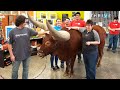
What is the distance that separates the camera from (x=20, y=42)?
145 inches

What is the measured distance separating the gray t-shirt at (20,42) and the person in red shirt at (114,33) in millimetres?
4634

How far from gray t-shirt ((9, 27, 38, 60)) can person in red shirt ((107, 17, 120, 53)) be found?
463cm

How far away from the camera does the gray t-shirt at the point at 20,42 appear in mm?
3646

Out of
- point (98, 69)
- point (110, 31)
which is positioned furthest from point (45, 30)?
point (110, 31)

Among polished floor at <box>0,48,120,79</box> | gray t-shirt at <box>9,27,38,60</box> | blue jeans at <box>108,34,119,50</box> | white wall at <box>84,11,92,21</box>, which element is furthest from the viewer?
white wall at <box>84,11,92,21</box>

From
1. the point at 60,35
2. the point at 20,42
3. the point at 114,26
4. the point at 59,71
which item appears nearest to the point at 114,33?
the point at 114,26

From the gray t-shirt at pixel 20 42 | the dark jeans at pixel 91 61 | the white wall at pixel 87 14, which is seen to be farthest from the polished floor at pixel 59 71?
the white wall at pixel 87 14

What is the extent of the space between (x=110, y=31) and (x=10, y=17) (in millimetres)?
3643

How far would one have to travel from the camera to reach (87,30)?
4176 mm

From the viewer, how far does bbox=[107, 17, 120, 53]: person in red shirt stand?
7.66 metres

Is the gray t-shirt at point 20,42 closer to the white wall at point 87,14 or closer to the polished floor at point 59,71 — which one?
the polished floor at point 59,71

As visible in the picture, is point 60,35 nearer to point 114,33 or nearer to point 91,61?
point 91,61

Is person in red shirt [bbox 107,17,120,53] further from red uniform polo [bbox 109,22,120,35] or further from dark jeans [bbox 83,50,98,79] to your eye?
dark jeans [bbox 83,50,98,79]

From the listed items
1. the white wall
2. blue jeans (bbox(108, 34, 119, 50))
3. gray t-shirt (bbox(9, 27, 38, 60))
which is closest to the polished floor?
gray t-shirt (bbox(9, 27, 38, 60))
